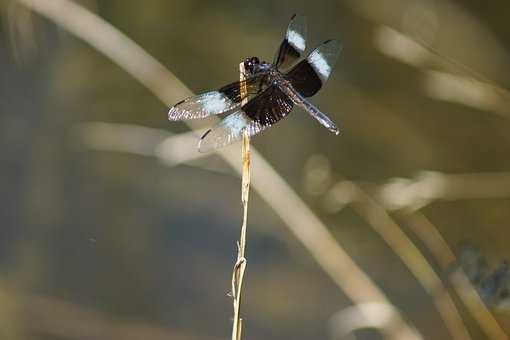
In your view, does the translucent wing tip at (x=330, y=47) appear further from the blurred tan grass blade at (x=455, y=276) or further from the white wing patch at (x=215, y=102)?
the blurred tan grass blade at (x=455, y=276)

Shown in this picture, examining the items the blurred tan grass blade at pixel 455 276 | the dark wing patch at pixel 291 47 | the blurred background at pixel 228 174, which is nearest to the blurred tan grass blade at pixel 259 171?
the blurred background at pixel 228 174

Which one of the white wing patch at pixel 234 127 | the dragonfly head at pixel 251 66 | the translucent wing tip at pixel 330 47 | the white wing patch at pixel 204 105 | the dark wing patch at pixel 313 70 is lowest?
the white wing patch at pixel 234 127

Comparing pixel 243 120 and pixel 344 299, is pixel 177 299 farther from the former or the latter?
pixel 243 120

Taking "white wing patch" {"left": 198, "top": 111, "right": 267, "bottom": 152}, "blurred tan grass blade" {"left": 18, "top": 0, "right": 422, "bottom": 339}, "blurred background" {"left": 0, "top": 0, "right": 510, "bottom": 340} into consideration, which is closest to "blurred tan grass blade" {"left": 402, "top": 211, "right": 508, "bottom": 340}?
"blurred background" {"left": 0, "top": 0, "right": 510, "bottom": 340}

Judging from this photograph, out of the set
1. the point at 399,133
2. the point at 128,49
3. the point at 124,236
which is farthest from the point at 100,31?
Result: the point at 399,133

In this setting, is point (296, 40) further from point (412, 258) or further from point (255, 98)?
point (412, 258)

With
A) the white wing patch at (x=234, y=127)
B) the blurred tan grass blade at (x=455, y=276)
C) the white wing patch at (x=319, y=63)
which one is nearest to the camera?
the white wing patch at (x=234, y=127)

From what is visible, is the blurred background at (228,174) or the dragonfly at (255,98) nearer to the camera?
the dragonfly at (255,98)

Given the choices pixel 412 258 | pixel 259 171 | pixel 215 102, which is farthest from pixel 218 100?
pixel 412 258
